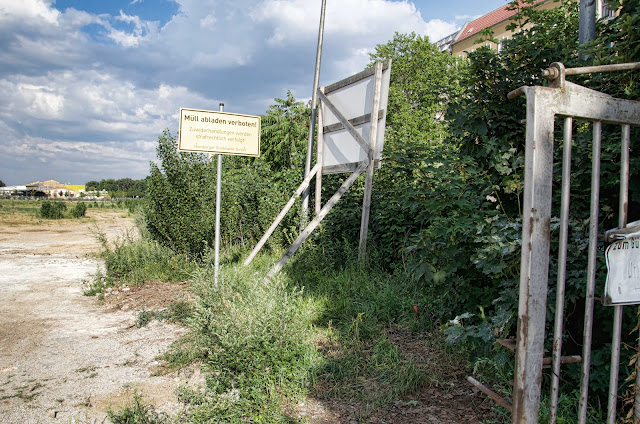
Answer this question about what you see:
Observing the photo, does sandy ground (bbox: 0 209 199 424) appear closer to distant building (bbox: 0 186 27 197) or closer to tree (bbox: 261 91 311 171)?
tree (bbox: 261 91 311 171)

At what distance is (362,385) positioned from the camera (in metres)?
3.45

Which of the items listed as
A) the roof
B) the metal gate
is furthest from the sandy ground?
the roof

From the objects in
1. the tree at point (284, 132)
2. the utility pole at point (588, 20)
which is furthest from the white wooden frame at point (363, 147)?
the tree at point (284, 132)

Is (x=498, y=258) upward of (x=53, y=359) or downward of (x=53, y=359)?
upward

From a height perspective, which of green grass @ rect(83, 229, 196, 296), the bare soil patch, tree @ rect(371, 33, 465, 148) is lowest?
the bare soil patch

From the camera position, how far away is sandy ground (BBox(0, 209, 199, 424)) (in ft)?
11.4

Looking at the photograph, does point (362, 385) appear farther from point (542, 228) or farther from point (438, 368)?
point (542, 228)

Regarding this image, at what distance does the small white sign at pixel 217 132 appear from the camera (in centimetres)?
636

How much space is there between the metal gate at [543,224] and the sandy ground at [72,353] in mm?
2533

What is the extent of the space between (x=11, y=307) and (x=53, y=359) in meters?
2.75

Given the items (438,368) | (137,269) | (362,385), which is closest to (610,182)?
(438,368)

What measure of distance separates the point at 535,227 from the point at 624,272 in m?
0.40

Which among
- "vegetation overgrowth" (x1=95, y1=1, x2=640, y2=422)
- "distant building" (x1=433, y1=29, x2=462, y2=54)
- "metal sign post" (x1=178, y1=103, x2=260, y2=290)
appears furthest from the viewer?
"distant building" (x1=433, y1=29, x2=462, y2=54)

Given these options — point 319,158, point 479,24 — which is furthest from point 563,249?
point 479,24
